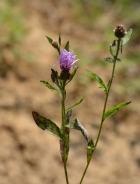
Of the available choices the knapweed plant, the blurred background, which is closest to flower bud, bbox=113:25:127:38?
the knapweed plant

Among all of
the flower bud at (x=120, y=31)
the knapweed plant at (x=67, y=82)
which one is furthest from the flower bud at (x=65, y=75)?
the flower bud at (x=120, y=31)

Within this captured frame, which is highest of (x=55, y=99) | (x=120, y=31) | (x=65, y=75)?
(x=55, y=99)

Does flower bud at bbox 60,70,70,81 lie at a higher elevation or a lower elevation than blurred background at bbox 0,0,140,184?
lower

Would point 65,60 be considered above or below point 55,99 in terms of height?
below

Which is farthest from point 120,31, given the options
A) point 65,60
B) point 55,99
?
point 55,99

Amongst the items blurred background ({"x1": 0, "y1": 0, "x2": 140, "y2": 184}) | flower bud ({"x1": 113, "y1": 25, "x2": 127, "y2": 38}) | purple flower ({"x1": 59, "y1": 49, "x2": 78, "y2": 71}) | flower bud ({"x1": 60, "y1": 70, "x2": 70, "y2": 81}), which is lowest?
flower bud ({"x1": 60, "y1": 70, "x2": 70, "y2": 81})

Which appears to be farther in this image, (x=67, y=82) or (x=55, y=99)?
(x=55, y=99)

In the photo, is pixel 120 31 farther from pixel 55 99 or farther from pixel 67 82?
pixel 55 99

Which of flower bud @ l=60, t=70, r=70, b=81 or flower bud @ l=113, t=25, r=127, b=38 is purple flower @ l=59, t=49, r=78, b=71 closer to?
flower bud @ l=60, t=70, r=70, b=81

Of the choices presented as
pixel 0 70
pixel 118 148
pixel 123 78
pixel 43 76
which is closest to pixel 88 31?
pixel 123 78
